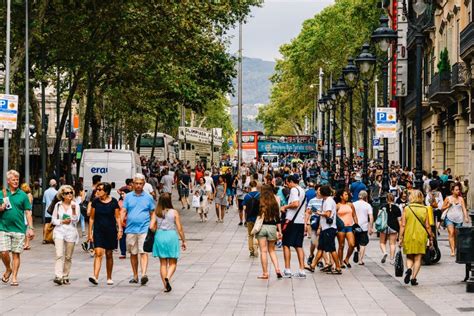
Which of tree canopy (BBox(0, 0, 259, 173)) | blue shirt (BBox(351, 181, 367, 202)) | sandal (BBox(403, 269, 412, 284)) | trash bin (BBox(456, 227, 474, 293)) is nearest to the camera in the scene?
trash bin (BBox(456, 227, 474, 293))

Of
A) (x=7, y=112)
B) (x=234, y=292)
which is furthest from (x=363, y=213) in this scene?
(x=7, y=112)

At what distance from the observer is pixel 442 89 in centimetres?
4225

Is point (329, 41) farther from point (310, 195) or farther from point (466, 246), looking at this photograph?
point (466, 246)

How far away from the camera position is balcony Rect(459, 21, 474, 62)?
36.0m

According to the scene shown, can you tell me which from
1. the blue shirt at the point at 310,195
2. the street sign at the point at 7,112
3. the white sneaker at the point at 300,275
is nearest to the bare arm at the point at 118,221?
the white sneaker at the point at 300,275

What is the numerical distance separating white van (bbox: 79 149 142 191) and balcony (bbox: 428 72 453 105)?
1336 cm

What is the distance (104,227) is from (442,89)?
90.8 feet

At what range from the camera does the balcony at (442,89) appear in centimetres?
4197

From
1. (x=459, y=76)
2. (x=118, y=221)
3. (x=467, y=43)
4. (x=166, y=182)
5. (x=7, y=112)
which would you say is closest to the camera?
(x=118, y=221)

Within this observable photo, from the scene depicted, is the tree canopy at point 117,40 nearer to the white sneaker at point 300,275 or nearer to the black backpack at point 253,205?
the black backpack at point 253,205

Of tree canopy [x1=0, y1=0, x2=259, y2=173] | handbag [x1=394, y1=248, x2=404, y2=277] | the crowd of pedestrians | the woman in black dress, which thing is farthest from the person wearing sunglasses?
tree canopy [x1=0, y1=0, x2=259, y2=173]

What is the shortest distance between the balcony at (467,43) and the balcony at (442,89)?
3.57 m

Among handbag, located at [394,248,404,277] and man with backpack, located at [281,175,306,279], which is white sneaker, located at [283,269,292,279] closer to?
man with backpack, located at [281,175,306,279]

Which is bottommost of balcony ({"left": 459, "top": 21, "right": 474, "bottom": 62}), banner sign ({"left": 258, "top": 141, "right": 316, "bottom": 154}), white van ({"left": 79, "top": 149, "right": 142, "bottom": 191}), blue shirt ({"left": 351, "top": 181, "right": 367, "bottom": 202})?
blue shirt ({"left": 351, "top": 181, "right": 367, "bottom": 202})
